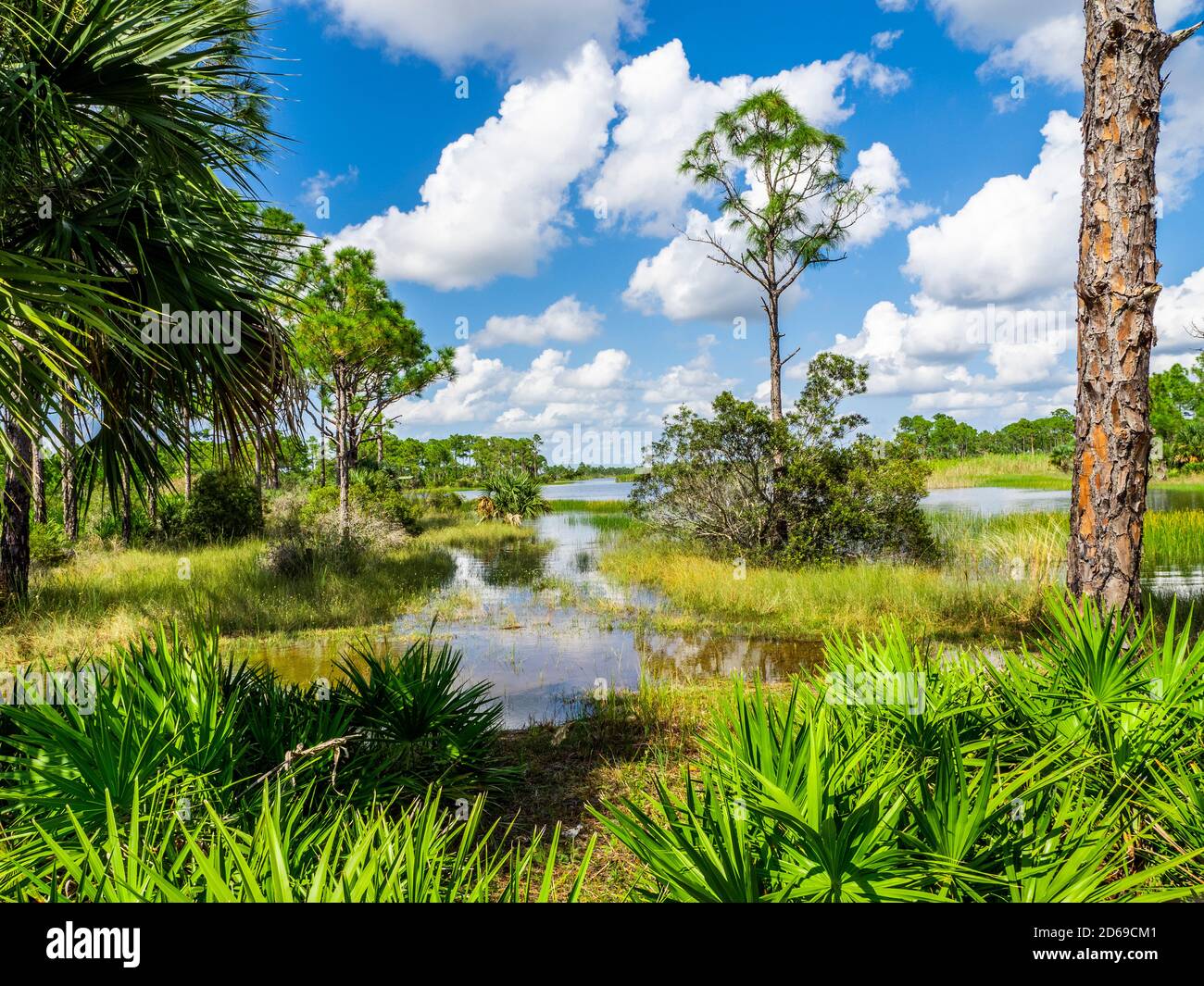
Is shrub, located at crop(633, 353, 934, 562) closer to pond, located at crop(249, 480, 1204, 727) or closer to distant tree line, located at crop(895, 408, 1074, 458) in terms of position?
pond, located at crop(249, 480, 1204, 727)

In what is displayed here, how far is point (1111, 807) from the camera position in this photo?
8.61ft

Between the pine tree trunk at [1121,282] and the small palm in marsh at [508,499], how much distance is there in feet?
80.4

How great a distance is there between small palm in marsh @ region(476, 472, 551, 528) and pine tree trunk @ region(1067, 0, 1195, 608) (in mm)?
24518

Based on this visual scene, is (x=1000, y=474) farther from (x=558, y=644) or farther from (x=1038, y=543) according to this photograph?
(x=558, y=644)

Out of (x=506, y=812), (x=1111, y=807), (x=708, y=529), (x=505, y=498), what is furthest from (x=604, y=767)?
(x=505, y=498)

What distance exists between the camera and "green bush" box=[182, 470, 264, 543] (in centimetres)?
1819

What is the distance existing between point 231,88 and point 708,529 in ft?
39.7

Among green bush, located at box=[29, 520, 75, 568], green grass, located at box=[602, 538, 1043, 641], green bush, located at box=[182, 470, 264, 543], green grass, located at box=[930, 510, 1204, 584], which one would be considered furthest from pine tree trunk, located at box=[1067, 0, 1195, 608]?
green bush, located at box=[182, 470, 264, 543]

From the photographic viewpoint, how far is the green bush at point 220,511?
18.2 meters

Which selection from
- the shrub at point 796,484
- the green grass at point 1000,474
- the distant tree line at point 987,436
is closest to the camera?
the shrub at point 796,484

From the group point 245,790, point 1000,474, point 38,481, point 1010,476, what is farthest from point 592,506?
point 245,790

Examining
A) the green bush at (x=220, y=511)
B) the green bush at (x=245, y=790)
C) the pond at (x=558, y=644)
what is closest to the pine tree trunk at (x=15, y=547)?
the pond at (x=558, y=644)

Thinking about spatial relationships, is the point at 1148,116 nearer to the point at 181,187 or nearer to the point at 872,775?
the point at 872,775

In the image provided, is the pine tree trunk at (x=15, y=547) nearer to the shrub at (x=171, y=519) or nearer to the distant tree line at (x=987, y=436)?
the shrub at (x=171, y=519)
